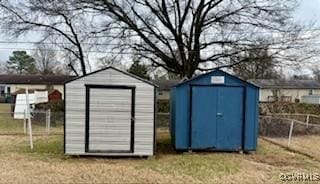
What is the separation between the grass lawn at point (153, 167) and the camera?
345 inches

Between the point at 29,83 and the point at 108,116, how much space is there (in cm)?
4626

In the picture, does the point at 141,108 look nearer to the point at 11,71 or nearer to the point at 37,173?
the point at 37,173

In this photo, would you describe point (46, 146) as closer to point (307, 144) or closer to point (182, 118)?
point (182, 118)

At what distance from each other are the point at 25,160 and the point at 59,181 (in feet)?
9.22

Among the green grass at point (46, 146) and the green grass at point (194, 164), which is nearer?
the green grass at point (194, 164)

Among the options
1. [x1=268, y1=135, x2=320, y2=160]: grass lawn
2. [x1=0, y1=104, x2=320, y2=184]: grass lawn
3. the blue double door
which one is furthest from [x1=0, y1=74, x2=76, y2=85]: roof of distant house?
the blue double door

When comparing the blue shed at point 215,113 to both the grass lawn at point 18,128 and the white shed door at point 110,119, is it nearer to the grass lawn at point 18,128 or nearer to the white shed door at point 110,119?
the white shed door at point 110,119

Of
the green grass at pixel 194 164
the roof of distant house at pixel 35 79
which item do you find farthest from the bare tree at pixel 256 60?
the roof of distant house at pixel 35 79

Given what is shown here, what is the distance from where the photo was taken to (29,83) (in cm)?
5509

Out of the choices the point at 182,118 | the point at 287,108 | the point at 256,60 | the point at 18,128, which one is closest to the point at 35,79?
the point at 18,128

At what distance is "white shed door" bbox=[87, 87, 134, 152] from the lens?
11.4 m

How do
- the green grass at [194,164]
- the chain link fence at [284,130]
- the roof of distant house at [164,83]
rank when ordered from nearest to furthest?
the green grass at [194,164], the chain link fence at [284,130], the roof of distant house at [164,83]

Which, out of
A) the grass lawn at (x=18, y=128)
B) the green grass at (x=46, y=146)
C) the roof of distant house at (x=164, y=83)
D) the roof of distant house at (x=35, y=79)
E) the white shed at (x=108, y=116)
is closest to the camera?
the white shed at (x=108, y=116)

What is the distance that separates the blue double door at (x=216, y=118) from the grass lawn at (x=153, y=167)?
1.22ft
